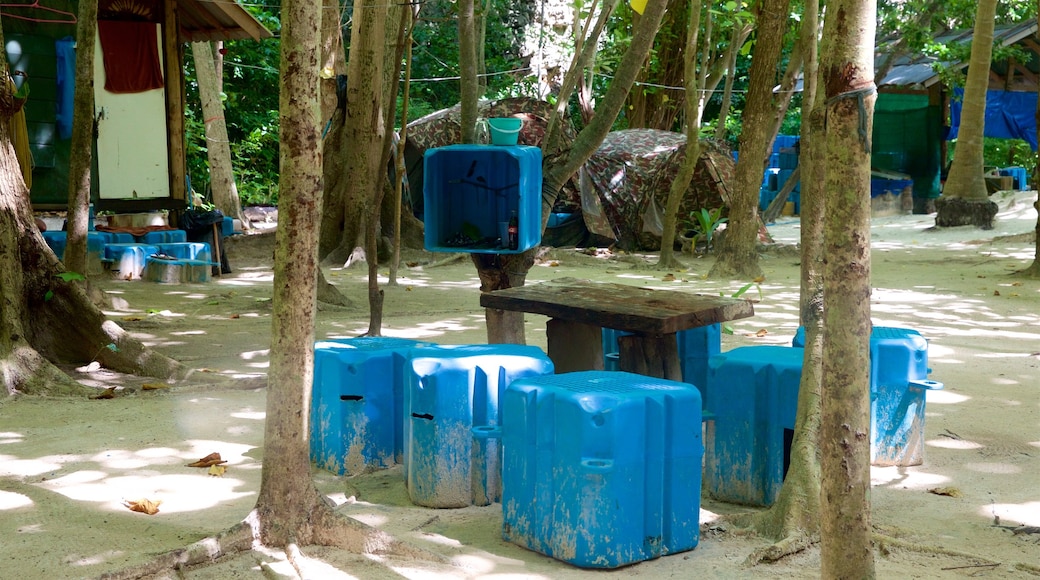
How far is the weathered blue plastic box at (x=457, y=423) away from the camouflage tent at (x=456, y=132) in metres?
11.8

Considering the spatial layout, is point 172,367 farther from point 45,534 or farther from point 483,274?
point 45,534

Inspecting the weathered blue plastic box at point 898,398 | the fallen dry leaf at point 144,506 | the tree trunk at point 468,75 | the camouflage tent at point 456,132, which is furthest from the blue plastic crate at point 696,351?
the camouflage tent at point 456,132

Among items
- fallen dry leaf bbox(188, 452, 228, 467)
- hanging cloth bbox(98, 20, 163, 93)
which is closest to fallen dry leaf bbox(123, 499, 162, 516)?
fallen dry leaf bbox(188, 452, 228, 467)

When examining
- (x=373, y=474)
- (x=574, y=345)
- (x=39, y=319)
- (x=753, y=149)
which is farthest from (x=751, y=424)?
(x=753, y=149)

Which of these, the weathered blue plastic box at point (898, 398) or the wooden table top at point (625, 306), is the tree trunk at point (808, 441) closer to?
the wooden table top at point (625, 306)

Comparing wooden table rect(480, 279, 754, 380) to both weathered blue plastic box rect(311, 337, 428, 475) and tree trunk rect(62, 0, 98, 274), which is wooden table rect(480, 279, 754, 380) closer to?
weathered blue plastic box rect(311, 337, 428, 475)

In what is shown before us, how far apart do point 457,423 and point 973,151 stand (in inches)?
518

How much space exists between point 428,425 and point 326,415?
69cm

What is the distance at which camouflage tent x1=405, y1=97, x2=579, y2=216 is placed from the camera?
51.2 feet

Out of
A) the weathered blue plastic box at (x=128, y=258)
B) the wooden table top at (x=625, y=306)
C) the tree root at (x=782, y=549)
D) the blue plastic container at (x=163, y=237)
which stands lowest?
the tree root at (x=782, y=549)

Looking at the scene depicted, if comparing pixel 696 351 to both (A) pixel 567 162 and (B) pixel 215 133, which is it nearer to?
(A) pixel 567 162

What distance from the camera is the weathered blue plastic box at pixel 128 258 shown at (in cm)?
1074

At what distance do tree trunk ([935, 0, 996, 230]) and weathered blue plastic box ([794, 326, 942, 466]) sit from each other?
1033 centimetres

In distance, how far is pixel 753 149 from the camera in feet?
37.4
